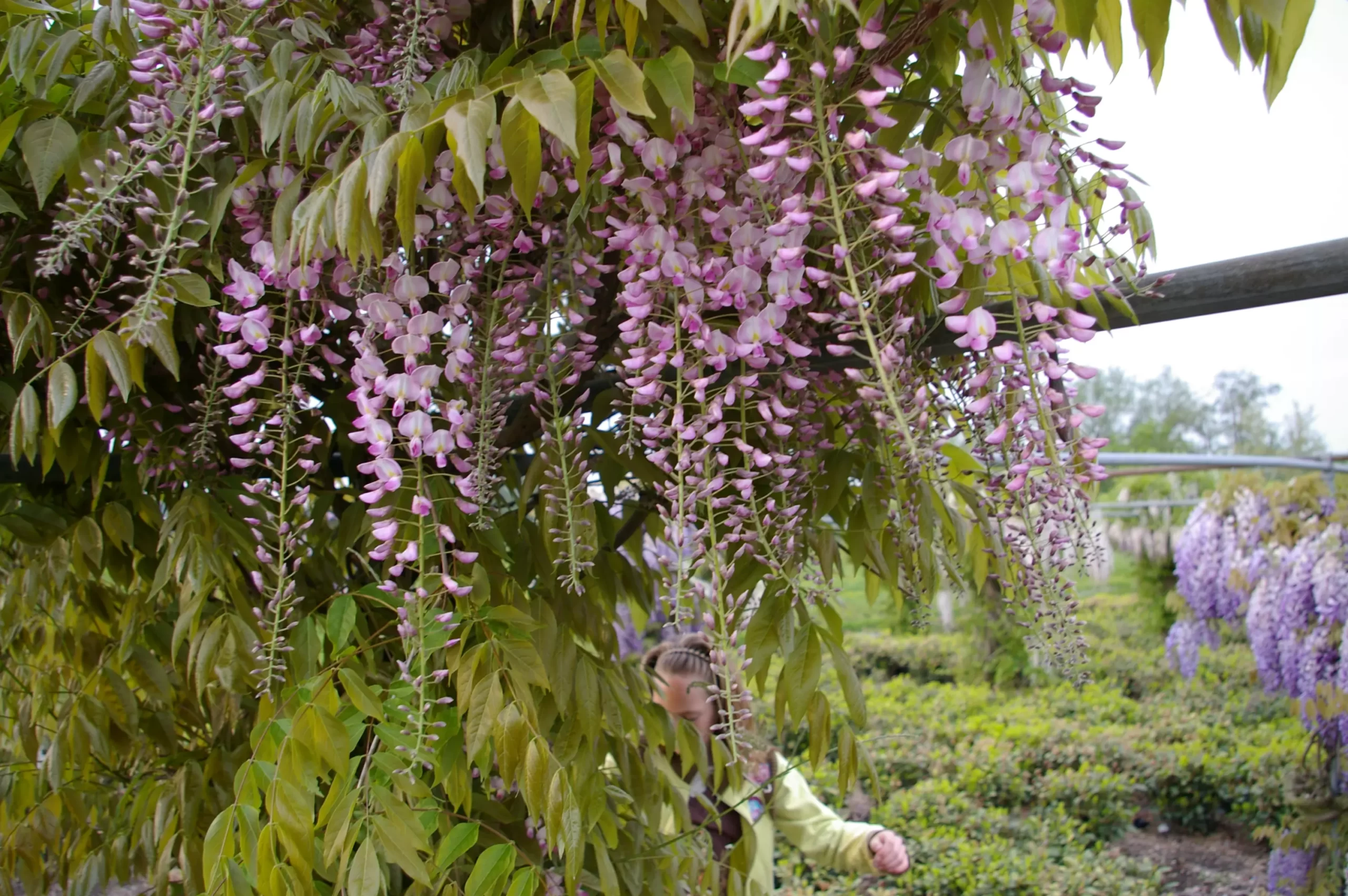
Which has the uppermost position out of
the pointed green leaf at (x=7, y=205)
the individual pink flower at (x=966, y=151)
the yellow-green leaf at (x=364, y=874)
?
the pointed green leaf at (x=7, y=205)

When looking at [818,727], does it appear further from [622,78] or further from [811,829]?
[811,829]

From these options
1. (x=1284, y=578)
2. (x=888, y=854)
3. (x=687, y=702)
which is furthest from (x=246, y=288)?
(x=1284, y=578)

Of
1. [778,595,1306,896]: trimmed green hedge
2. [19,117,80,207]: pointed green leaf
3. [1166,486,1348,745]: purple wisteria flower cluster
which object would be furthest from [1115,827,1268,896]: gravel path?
[19,117,80,207]: pointed green leaf

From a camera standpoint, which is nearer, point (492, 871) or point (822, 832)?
point (492, 871)

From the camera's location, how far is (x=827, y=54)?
72 cm

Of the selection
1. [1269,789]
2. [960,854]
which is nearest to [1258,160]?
[1269,789]

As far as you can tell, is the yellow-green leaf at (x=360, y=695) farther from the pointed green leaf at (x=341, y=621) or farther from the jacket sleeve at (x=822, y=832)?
the jacket sleeve at (x=822, y=832)

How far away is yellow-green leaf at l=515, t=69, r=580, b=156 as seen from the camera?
0.68 metres

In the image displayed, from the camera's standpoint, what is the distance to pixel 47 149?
90cm

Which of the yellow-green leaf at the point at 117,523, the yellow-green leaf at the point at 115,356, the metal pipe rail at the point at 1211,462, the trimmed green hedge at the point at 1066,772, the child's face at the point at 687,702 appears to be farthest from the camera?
the trimmed green hedge at the point at 1066,772

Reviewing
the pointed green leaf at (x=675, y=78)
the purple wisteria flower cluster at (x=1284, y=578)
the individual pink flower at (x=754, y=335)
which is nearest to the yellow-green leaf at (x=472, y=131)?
the pointed green leaf at (x=675, y=78)

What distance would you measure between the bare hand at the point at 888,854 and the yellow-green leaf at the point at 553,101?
6.49 feet

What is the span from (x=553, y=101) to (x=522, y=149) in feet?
0.17

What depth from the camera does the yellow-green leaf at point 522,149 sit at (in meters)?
0.73
